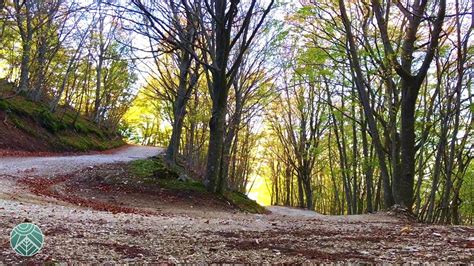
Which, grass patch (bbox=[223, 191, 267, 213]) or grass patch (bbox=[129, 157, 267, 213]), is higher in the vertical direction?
grass patch (bbox=[129, 157, 267, 213])

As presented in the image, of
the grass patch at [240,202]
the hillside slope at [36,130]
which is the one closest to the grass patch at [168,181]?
the grass patch at [240,202]

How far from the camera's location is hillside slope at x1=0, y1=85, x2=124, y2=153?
1852cm

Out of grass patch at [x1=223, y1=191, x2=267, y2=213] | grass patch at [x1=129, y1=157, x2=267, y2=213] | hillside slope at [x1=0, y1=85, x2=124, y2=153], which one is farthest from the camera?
hillside slope at [x1=0, y1=85, x2=124, y2=153]

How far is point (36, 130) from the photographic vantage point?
20797 mm

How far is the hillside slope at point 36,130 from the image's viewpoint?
1852 cm

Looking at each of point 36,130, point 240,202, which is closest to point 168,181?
point 240,202

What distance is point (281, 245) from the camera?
4.23m

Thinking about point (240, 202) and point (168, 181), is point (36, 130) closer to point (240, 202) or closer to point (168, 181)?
point (168, 181)

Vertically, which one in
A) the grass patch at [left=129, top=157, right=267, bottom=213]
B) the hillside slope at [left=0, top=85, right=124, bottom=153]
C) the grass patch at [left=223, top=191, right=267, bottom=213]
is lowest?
the grass patch at [left=223, top=191, right=267, bottom=213]

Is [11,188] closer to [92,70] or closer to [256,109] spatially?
[256,109]

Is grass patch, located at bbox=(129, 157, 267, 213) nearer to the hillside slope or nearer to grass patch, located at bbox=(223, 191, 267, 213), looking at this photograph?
grass patch, located at bbox=(223, 191, 267, 213)

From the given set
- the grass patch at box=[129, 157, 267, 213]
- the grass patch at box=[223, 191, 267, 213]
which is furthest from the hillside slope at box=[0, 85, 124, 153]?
the grass patch at box=[223, 191, 267, 213]

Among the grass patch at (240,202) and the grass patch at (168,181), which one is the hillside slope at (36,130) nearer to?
the grass patch at (168,181)

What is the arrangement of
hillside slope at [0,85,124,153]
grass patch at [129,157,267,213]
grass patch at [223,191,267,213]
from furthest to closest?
hillside slope at [0,85,124,153], grass patch at [223,191,267,213], grass patch at [129,157,267,213]
